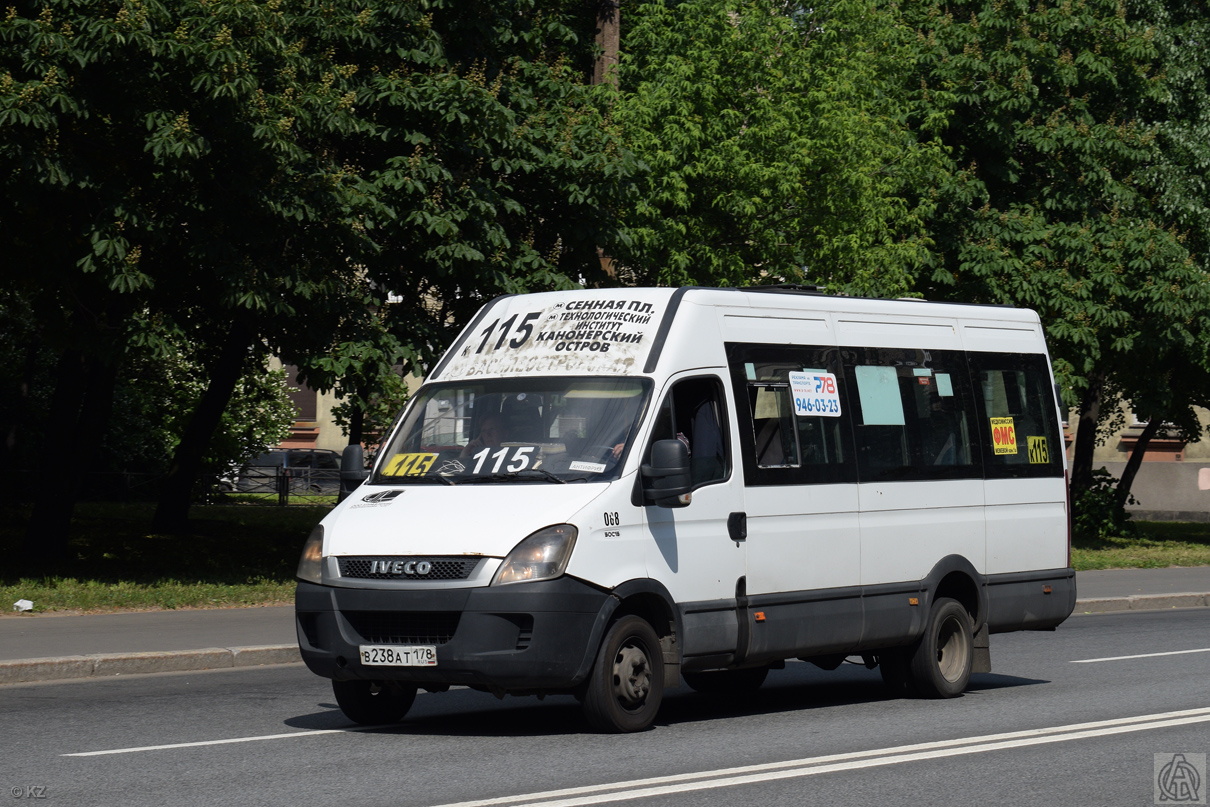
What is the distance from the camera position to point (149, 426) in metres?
36.2

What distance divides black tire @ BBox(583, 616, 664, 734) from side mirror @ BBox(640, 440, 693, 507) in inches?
26.6

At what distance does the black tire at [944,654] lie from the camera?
428 inches

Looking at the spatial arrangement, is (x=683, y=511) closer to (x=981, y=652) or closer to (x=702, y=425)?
(x=702, y=425)

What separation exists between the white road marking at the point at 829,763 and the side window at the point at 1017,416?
244cm

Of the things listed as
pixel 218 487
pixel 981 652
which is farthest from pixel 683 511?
pixel 218 487

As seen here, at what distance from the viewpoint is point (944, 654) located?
11.1 meters

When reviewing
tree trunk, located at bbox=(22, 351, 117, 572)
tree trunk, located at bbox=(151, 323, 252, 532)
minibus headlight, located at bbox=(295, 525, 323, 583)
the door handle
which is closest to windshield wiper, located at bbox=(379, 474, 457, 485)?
minibus headlight, located at bbox=(295, 525, 323, 583)

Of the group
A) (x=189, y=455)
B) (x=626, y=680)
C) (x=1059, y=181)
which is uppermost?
(x=1059, y=181)

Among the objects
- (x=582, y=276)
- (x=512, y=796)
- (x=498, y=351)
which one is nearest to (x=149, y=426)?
(x=582, y=276)

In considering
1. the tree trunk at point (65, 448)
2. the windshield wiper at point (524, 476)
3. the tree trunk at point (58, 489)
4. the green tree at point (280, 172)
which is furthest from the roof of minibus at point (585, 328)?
the tree trunk at point (58, 489)

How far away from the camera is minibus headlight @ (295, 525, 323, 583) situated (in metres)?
8.95

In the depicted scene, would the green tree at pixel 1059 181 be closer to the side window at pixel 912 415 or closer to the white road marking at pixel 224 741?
the side window at pixel 912 415

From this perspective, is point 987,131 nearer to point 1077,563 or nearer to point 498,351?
point 1077,563

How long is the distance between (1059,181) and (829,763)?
2185cm
